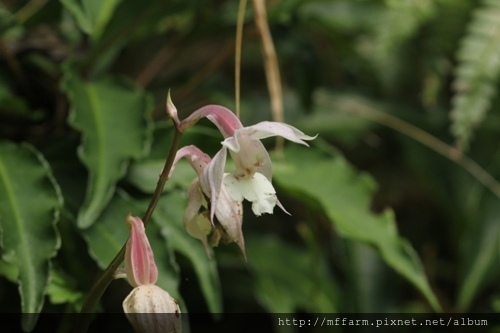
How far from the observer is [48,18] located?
1.17m

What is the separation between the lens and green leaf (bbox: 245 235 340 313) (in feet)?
4.15

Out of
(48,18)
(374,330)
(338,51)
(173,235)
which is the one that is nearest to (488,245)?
(374,330)

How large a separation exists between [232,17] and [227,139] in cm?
76

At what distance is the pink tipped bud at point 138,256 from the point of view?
58cm

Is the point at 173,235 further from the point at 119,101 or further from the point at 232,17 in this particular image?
the point at 232,17

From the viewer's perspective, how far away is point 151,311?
57 centimetres

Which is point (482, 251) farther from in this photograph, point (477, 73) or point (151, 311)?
point (151, 311)

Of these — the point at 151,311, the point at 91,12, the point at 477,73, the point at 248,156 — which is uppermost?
the point at 477,73

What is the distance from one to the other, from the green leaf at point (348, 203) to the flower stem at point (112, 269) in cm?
44

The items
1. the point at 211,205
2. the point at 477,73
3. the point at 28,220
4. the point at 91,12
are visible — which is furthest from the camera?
the point at 477,73

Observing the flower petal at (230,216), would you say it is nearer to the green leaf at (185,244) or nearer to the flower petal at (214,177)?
the flower petal at (214,177)

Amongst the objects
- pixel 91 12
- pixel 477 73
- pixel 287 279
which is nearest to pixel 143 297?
pixel 91 12

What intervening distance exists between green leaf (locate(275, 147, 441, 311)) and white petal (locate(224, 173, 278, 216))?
1.35 feet

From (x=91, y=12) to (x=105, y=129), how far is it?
143 millimetres
